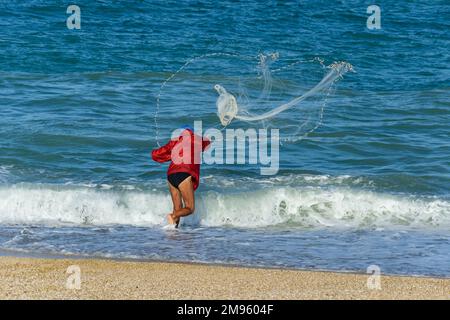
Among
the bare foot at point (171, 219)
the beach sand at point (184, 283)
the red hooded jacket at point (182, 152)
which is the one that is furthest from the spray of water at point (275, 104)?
the beach sand at point (184, 283)

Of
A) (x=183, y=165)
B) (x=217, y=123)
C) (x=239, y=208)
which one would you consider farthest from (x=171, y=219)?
(x=217, y=123)

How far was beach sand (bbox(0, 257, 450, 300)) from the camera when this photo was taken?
863 cm

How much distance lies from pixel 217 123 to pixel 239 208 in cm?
425

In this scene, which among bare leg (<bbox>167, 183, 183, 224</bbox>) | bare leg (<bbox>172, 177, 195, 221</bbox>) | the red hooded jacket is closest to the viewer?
the red hooded jacket

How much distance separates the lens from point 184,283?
9.21 meters

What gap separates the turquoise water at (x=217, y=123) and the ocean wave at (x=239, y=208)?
0.03m

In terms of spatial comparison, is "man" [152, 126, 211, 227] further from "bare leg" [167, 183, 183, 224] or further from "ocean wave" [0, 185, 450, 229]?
"ocean wave" [0, 185, 450, 229]

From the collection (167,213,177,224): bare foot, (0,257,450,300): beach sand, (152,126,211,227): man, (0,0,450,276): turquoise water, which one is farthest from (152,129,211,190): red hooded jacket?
(0,257,450,300): beach sand

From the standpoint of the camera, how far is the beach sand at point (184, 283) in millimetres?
8633

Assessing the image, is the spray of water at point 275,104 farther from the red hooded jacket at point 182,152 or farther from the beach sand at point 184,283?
the beach sand at point 184,283

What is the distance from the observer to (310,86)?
19875mm

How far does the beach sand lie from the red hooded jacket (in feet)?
6.52

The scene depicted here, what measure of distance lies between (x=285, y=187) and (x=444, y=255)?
338 centimetres
